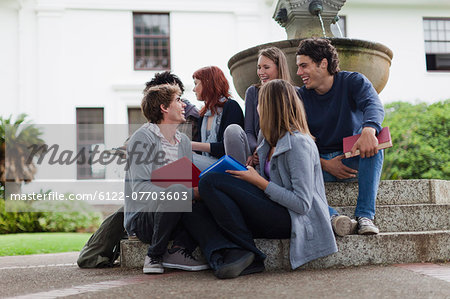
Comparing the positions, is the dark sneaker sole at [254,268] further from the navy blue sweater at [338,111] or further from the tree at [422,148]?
the tree at [422,148]

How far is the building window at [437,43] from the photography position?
16516 mm

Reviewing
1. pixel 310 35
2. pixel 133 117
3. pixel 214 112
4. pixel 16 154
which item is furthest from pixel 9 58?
pixel 214 112

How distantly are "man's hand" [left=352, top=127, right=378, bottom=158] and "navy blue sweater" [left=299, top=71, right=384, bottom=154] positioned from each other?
0.34 m

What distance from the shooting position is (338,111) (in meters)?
3.78

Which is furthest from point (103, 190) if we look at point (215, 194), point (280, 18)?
point (215, 194)

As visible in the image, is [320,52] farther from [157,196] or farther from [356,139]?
[157,196]

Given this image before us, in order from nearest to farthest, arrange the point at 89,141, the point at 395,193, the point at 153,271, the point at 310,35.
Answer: the point at 153,271
the point at 395,193
the point at 310,35
the point at 89,141

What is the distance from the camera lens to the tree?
425 inches

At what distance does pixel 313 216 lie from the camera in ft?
10.2

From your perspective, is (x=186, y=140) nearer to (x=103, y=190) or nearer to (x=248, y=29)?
(x=103, y=190)

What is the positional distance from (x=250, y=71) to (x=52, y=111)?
1044 centimetres

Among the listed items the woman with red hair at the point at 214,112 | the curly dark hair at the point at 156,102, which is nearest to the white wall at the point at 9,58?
the woman with red hair at the point at 214,112

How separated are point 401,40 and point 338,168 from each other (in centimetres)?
1386

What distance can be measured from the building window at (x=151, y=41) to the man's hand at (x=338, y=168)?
38.8ft
